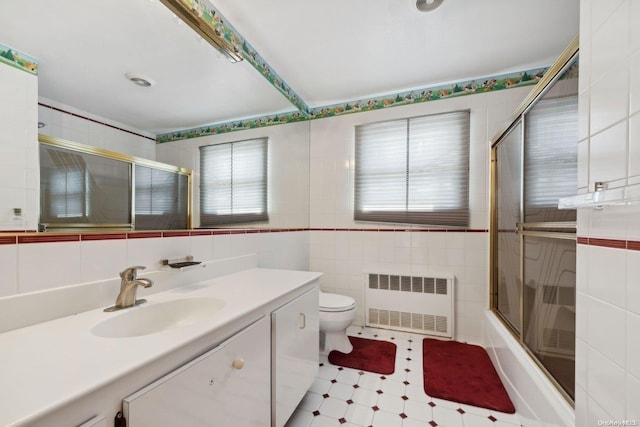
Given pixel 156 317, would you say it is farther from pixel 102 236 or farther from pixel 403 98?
pixel 403 98

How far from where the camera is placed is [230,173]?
1664mm

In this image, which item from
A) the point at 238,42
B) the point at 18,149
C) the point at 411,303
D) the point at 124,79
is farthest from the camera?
the point at 411,303

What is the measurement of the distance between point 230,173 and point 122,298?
0.92 metres

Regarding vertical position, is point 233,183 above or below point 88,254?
above

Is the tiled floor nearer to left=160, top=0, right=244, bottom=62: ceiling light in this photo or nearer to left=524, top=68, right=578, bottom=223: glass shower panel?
left=524, top=68, right=578, bottom=223: glass shower panel

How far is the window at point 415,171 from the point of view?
2234 mm

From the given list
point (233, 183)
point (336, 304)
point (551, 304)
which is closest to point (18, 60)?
point (233, 183)

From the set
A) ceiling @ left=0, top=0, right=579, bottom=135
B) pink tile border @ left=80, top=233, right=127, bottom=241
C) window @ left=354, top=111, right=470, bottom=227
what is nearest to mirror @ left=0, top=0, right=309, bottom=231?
ceiling @ left=0, top=0, right=579, bottom=135

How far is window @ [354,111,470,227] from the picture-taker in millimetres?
2234

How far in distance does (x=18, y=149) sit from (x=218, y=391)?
0.92 metres

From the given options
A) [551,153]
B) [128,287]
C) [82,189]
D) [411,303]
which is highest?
[551,153]

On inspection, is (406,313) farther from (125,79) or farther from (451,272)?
(125,79)

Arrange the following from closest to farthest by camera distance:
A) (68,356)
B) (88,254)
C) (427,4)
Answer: (68,356)
(88,254)
(427,4)

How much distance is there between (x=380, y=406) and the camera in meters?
1.49
